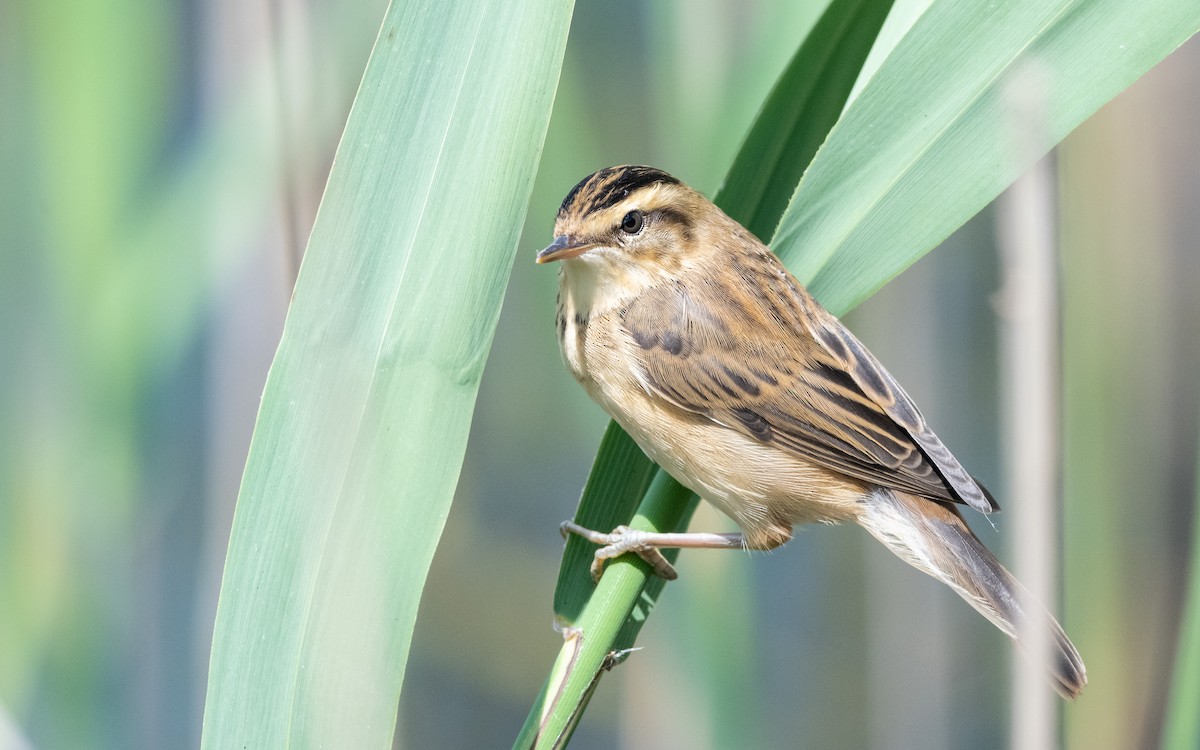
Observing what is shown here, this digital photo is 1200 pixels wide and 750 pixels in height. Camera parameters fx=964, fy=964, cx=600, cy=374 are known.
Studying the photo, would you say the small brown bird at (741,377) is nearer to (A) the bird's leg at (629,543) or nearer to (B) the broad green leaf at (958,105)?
(A) the bird's leg at (629,543)

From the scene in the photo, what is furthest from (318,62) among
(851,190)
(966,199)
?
(966,199)

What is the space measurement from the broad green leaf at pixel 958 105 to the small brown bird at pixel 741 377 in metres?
0.41

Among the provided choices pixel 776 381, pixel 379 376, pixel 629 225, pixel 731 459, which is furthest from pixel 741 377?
pixel 379 376

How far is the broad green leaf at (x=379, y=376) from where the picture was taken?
138 cm

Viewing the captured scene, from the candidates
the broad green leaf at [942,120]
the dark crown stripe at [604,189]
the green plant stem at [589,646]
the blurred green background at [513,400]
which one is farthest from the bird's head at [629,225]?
the green plant stem at [589,646]

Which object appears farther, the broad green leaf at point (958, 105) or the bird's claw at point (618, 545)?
the bird's claw at point (618, 545)

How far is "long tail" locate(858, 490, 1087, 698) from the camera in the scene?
1861mm

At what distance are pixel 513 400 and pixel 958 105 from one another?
1883mm

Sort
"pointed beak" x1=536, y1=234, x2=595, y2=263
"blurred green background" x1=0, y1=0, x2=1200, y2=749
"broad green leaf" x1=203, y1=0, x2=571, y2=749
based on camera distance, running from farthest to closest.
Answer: "blurred green background" x1=0, y1=0, x2=1200, y2=749 < "pointed beak" x1=536, y1=234, x2=595, y2=263 < "broad green leaf" x1=203, y1=0, x2=571, y2=749

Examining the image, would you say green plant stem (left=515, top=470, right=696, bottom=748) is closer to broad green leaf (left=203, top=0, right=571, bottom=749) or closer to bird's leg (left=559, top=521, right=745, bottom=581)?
bird's leg (left=559, top=521, right=745, bottom=581)

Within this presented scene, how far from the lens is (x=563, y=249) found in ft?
6.82

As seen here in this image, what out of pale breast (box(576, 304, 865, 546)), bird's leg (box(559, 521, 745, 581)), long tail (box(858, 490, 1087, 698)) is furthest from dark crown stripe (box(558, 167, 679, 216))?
long tail (box(858, 490, 1087, 698))

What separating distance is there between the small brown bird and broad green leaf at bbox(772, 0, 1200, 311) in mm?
405

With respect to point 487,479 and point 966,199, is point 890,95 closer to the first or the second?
point 966,199
